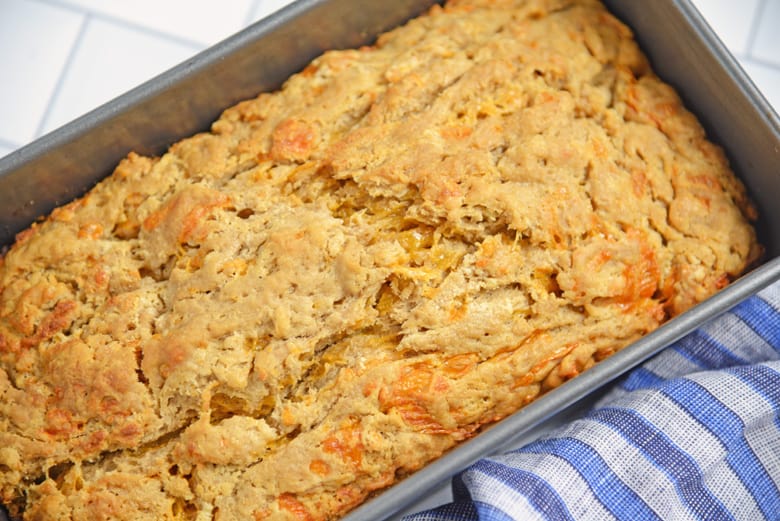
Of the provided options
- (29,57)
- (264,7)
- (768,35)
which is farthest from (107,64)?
(768,35)

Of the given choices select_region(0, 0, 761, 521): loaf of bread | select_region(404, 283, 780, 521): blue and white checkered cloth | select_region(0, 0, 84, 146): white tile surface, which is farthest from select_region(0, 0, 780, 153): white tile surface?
select_region(404, 283, 780, 521): blue and white checkered cloth

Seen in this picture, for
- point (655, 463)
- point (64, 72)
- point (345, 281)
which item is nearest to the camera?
point (345, 281)

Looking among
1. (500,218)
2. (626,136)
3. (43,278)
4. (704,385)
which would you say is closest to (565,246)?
(500,218)

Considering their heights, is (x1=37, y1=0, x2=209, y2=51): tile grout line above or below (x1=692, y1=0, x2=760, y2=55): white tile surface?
above

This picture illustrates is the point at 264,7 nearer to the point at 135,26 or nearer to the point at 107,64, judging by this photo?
the point at 135,26

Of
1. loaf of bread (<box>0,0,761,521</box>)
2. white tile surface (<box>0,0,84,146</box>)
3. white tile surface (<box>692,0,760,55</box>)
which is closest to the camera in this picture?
loaf of bread (<box>0,0,761,521</box>)

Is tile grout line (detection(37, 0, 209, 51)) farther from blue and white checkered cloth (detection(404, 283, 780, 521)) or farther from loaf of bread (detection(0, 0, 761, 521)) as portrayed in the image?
blue and white checkered cloth (detection(404, 283, 780, 521))
